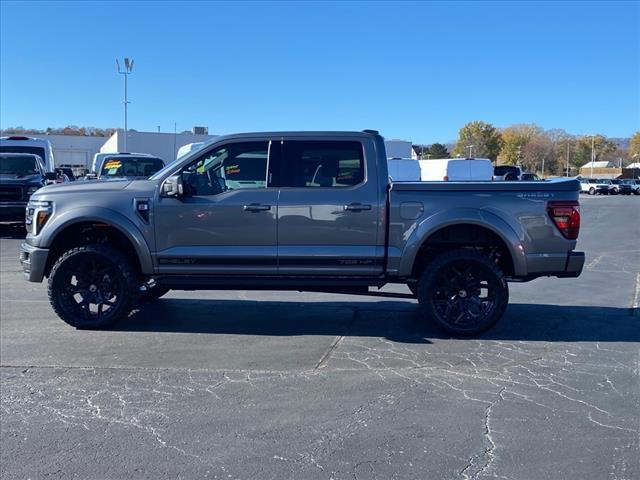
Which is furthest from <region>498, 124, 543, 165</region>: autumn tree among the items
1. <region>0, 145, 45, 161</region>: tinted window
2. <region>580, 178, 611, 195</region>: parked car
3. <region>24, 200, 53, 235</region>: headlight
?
<region>24, 200, 53, 235</region>: headlight

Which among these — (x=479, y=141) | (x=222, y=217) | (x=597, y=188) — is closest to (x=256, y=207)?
(x=222, y=217)

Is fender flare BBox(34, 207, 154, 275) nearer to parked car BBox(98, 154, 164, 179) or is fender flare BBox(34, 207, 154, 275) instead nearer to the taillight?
the taillight

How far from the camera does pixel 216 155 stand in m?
6.79

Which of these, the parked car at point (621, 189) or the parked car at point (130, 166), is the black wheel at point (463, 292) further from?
the parked car at point (621, 189)

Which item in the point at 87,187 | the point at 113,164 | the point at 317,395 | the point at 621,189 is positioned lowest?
the point at 317,395

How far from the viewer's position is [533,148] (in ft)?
340

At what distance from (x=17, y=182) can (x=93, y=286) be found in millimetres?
10541

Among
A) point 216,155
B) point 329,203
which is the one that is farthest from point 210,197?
point 329,203

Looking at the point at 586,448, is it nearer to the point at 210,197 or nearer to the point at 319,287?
the point at 319,287

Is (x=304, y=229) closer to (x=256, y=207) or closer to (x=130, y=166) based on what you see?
(x=256, y=207)

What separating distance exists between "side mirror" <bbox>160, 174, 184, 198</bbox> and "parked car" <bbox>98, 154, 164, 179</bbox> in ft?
35.5

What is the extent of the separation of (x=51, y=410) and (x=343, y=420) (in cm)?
218

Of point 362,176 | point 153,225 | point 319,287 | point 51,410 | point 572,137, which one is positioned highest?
point 572,137

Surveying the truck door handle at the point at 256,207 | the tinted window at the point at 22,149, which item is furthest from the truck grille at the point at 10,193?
the truck door handle at the point at 256,207
